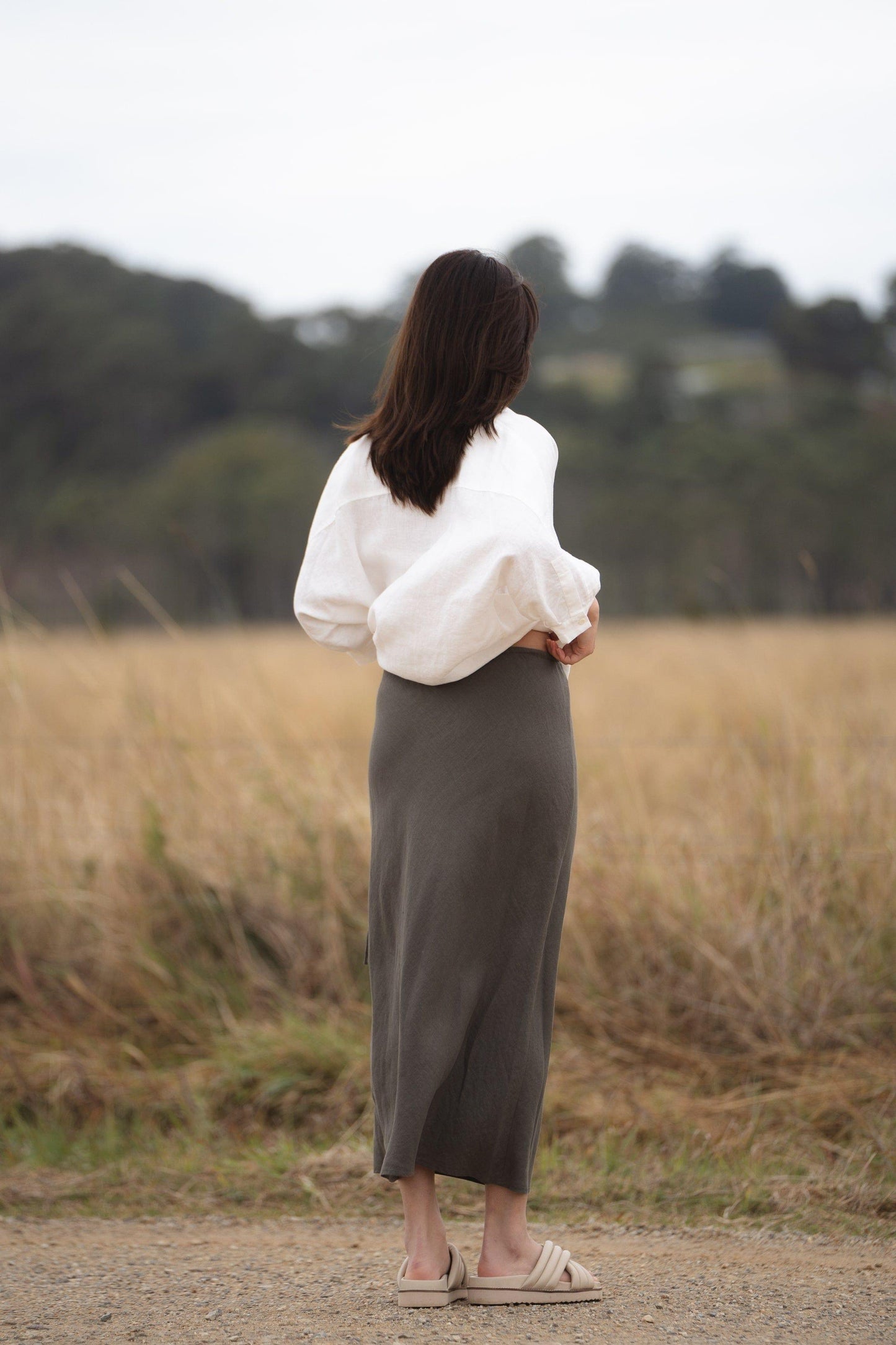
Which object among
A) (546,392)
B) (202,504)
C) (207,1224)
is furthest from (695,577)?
(207,1224)

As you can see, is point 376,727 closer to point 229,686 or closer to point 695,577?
point 229,686

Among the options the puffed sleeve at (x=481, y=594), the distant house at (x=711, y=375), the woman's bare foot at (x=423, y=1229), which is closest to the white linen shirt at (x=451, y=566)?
the puffed sleeve at (x=481, y=594)

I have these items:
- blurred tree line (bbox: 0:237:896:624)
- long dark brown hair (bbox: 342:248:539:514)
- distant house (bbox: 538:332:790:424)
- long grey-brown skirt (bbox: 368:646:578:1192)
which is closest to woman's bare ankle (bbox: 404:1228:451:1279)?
long grey-brown skirt (bbox: 368:646:578:1192)

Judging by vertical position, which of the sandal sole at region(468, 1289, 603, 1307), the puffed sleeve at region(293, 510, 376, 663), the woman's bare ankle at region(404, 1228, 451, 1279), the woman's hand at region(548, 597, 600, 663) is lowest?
the sandal sole at region(468, 1289, 603, 1307)

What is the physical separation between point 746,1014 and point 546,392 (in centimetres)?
2105

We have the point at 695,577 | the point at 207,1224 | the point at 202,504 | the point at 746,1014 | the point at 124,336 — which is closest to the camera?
the point at 207,1224

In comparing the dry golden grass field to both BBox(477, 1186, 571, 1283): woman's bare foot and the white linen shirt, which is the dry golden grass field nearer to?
BBox(477, 1186, 571, 1283): woman's bare foot

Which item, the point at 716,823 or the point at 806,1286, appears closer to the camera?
the point at 806,1286

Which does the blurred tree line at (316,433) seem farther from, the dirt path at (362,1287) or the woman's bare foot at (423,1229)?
the woman's bare foot at (423,1229)

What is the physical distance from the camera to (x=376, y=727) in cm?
203

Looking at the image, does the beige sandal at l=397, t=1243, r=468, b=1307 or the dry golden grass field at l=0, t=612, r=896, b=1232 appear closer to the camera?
the beige sandal at l=397, t=1243, r=468, b=1307

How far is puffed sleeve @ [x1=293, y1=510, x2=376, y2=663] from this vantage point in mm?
1972

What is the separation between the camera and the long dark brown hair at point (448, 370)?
1.90 meters

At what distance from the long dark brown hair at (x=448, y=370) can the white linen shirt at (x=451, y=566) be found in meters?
0.03
